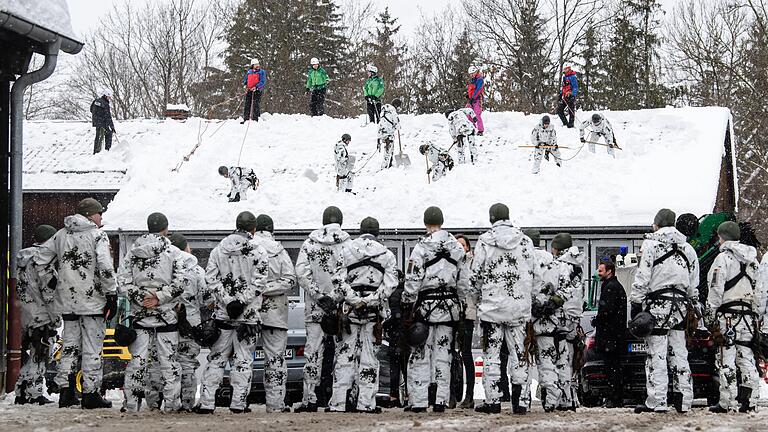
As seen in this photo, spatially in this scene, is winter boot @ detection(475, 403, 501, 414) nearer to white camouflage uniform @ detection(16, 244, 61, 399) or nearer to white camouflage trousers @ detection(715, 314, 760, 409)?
white camouflage trousers @ detection(715, 314, 760, 409)

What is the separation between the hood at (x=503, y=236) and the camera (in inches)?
399

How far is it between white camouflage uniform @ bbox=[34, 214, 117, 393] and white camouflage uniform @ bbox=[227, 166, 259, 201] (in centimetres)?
1584

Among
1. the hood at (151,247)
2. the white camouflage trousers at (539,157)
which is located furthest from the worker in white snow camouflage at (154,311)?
the white camouflage trousers at (539,157)

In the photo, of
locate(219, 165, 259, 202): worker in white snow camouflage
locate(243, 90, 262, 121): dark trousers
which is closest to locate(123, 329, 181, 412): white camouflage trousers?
locate(219, 165, 259, 202): worker in white snow camouflage

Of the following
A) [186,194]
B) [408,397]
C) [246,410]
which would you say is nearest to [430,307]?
[408,397]

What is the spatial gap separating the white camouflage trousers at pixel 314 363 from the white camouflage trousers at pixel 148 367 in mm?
1238

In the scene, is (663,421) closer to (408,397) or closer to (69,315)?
(408,397)

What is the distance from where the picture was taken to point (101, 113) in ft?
98.4

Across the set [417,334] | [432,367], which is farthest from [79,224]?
[432,367]

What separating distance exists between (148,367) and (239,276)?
1230 millimetres

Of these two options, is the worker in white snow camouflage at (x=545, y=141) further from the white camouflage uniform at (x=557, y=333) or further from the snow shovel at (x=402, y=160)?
the white camouflage uniform at (x=557, y=333)

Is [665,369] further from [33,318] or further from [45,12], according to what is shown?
[45,12]

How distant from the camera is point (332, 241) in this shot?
10.5 meters

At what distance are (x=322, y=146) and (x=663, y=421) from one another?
2179cm
